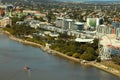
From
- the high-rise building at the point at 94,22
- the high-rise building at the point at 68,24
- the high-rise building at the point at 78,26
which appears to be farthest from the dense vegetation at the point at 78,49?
the high-rise building at the point at 94,22

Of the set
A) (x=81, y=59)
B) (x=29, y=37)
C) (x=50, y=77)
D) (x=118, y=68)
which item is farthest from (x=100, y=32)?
(x=50, y=77)

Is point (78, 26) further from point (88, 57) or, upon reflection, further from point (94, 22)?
point (88, 57)

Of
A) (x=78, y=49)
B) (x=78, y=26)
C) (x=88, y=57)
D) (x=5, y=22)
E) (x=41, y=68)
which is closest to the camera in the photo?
(x=41, y=68)

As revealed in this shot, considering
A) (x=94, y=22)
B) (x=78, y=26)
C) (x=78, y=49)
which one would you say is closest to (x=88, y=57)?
(x=78, y=49)

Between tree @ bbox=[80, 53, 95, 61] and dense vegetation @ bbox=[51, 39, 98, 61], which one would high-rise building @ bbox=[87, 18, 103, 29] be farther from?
tree @ bbox=[80, 53, 95, 61]

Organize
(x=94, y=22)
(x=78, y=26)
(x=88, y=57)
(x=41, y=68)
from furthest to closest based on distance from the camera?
(x=94, y=22) → (x=78, y=26) → (x=88, y=57) → (x=41, y=68)

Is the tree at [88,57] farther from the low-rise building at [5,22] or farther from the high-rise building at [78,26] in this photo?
the low-rise building at [5,22]

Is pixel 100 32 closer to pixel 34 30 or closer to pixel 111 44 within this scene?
pixel 34 30

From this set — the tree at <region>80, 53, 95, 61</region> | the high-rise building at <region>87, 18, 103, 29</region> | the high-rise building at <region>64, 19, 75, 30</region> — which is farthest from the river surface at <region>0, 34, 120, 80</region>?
the high-rise building at <region>87, 18, 103, 29</region>

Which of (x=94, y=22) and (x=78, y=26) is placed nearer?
(x=78, y=26)
